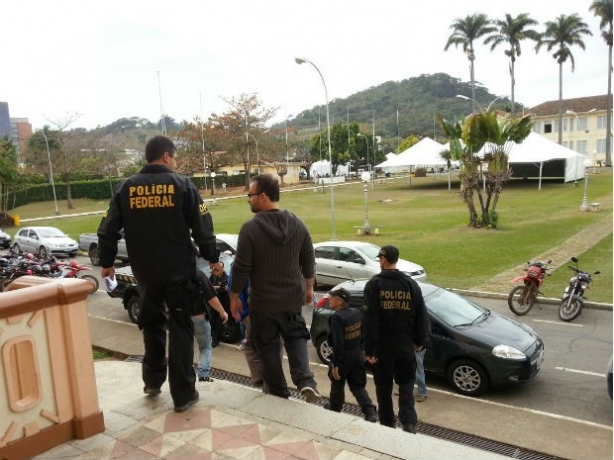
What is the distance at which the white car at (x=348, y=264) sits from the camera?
14.0 meters

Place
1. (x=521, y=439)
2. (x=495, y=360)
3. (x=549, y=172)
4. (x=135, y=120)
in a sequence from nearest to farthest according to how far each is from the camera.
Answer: (x=521, y=439)
(x=495, y=360)
(x=549, y=172)
(x=135, y=120)

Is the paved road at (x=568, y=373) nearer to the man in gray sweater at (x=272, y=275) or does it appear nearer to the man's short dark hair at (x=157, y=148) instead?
the man in gray sweater at (x=272, y=275)

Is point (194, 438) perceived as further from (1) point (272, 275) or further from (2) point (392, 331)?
(2) point (392, 331)

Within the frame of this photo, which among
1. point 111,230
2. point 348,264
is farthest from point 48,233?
point 111,230

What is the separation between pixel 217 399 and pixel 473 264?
13996 millimetres

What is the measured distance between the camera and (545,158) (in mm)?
45719

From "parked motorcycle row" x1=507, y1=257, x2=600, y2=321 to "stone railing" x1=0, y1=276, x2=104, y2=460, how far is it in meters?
9.81

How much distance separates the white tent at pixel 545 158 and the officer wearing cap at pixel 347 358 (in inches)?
1591

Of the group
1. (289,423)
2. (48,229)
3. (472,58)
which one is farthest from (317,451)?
(472,58)

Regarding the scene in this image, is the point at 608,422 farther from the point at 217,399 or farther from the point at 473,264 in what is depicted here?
the point at 473,264

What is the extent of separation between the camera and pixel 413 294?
516cm

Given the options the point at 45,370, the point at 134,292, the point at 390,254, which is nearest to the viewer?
the point at 45,370

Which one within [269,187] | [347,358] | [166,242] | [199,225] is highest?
[269,187]

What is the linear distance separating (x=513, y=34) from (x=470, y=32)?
5738 mm
